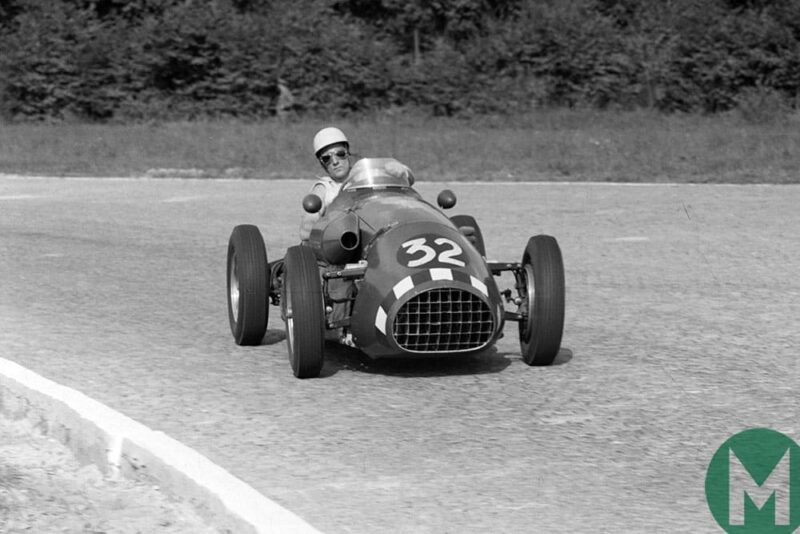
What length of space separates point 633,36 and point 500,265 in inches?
1400

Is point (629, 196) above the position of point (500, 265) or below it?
below

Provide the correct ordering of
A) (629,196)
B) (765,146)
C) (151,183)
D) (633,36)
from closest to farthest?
(629,196), (151,183), (765,146), (633,36)

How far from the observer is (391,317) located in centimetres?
679

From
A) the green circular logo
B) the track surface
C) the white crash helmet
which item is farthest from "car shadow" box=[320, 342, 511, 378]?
the green circular logo

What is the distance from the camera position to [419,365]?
7.54 m

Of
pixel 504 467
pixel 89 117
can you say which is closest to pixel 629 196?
pixel 504 467

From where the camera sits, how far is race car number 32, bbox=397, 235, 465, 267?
6910 millimetres

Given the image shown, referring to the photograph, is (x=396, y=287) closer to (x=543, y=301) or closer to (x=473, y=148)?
(x=543, y=301)

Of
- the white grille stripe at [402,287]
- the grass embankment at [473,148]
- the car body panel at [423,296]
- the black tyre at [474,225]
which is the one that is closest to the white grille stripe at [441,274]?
the car body panel at [423,296]

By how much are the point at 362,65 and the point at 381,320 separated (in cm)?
3435

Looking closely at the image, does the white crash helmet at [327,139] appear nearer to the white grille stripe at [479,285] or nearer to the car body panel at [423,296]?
the car body panel at [423,296]

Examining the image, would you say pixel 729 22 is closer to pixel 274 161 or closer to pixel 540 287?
pixel 274 161

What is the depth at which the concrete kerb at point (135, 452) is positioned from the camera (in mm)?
4602

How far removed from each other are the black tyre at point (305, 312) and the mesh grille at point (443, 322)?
43cm
